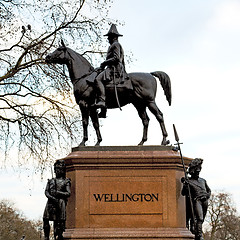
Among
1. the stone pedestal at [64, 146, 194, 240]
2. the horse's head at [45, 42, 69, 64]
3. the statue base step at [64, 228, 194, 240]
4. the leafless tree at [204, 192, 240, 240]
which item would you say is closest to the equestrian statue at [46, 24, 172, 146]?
the horse's head at [45, 42, 69, 64]

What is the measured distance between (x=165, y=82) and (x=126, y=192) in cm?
316

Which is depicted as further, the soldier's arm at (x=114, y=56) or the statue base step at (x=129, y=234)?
the soldier's arm at (x=114, y=56)

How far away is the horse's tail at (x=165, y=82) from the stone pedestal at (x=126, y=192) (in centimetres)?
184

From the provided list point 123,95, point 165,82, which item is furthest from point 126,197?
point 165,82

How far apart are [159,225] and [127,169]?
4.63 feet

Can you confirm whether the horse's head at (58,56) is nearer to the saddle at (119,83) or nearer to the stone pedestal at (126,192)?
the saddle at (119,83)

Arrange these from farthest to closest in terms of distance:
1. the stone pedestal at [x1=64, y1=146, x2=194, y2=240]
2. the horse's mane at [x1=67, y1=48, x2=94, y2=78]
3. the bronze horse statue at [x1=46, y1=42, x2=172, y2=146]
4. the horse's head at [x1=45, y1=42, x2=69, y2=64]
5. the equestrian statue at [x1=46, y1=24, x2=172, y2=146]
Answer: the horse's head at [x1=45, y1=42, x2=69, y2=64] < the horse's mane at [x1=67, y1=48, x2=94, y2=78] < the bronze horse statue at [x1=46, y1=42, x2=172, y2=146] < the equestrian statue at [x1=46, y1=24, x2=172, y2=146] < the stone pedestal at [x1=64, y1=146, x2=194, y2=240]

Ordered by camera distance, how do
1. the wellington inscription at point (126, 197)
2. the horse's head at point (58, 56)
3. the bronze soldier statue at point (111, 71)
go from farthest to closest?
the horse's head at point (58, 56), the bronze soldier statue at point (111, 71), the wellington inscription at point (126, 197)

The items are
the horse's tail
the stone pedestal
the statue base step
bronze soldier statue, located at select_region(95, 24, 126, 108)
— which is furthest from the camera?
the horse's tail

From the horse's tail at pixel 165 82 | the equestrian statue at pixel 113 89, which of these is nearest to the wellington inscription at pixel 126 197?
the equestrian statue at pixel 113 89

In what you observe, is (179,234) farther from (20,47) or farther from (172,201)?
(20,47)

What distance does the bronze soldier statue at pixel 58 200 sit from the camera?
1484 centimetres

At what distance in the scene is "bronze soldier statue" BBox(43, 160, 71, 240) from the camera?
14836 millimetres

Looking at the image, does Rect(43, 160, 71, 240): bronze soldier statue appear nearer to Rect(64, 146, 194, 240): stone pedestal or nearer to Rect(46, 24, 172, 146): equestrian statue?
Rect(64, 146, 194, 240): stone pedestal
